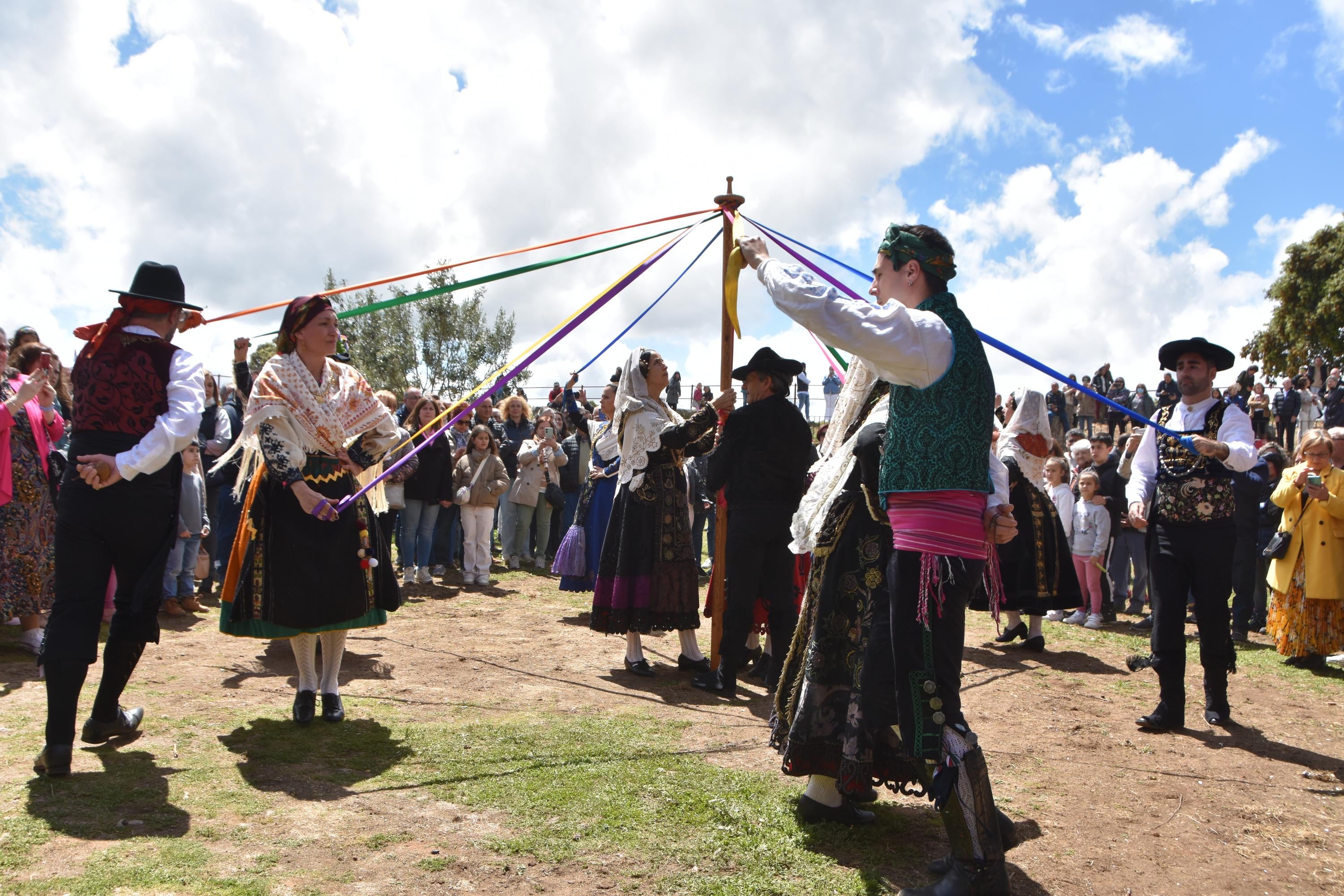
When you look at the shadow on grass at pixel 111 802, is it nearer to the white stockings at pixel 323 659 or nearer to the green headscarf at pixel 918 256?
the white stockings at pixel 323 659

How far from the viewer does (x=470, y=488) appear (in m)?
10.3

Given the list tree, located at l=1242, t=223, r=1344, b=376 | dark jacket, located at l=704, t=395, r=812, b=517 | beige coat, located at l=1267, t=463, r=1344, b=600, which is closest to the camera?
dark jacket, located at l=704, t=395, r=812, b=517

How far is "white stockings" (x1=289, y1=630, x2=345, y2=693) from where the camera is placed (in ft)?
15.3

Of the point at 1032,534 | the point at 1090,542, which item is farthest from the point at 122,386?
the point at 1090,542

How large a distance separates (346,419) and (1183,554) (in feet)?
15.0

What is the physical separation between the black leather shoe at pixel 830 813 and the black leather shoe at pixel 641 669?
2.74 metres

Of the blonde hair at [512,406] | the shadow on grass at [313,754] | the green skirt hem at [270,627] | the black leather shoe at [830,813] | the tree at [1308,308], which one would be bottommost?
the shadow on grass at [313,754]

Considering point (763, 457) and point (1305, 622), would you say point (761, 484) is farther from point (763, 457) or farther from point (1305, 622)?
point (1305, 622)

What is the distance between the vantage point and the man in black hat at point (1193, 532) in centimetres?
502

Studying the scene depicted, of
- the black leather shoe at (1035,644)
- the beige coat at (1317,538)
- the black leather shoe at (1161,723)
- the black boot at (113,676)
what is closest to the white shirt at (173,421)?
the black boot at (113,676)

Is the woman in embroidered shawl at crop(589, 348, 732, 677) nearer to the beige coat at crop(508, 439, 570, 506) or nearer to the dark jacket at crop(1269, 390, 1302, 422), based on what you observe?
the beige coat at crop(508, 439, 570, 506)

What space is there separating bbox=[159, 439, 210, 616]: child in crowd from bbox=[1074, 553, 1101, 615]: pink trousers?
26.6ft

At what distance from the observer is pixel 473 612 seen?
851cm

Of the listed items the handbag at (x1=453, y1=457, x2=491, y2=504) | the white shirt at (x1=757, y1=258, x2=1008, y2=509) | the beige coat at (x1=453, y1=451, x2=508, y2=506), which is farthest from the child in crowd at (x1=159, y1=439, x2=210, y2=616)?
the white shirt at (x1=757, y1=258, x2=1008, y2=509)
